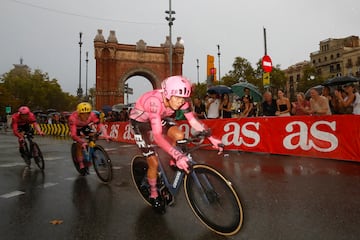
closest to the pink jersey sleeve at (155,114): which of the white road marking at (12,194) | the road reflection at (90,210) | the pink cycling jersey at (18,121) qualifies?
the road reflection at (90,210)

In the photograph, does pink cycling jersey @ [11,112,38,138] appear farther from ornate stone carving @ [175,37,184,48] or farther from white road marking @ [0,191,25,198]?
ornate stone carving @ [175,37,184,48]

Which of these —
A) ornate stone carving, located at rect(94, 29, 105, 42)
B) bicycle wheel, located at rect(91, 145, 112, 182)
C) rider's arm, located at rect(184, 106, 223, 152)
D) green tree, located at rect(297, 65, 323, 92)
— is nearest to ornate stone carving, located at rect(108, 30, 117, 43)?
ornate stone carving, located at rect(94, 29, 105, 42)

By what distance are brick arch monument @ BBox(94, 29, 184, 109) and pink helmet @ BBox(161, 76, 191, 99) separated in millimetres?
47067

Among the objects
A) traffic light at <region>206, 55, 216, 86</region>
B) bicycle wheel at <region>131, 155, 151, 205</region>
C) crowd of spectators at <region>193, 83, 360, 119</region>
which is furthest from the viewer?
traffic light at <region>206, 55, 216, 86</region>

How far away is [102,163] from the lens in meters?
6.05

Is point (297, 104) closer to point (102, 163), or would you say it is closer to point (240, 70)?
point (102, 163)

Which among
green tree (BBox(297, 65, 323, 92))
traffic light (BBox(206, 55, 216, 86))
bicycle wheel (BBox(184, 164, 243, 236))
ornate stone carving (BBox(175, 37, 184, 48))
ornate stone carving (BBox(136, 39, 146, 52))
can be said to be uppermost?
ornate stone carving (BBox(175, 37, 184, 48))

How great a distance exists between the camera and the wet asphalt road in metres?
3.32

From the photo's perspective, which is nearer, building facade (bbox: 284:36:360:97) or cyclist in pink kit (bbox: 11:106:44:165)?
cyclist in pink kit (bbox: 11:106:44:165)

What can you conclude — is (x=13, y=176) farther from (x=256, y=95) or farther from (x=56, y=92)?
(x=56, y=92)

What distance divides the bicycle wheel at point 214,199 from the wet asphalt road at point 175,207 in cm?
13

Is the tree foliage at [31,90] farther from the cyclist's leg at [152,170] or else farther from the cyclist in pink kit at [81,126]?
the cyclist's leg at [152,170]

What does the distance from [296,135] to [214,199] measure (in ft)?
20.8

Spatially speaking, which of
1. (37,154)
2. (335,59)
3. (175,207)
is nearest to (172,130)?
(175,207)
